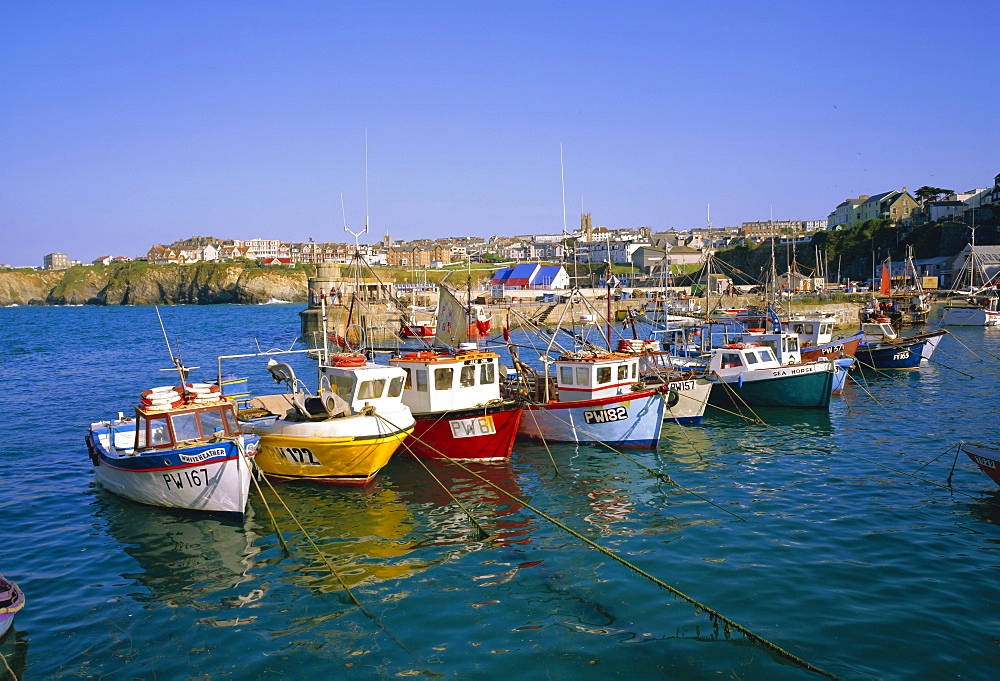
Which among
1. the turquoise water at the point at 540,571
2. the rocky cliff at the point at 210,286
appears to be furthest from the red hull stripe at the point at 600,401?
the rocky cliff at the point at 210,286

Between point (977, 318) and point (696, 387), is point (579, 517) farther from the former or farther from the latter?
point (977, 318)

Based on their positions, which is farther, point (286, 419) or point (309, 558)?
point (286, 419)

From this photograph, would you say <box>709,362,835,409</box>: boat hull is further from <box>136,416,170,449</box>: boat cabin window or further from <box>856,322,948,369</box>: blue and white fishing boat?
<box>136,416,170,449</box>: boat cabin window

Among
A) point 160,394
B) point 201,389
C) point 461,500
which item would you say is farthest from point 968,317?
point 160,394

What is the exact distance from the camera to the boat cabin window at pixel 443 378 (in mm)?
22312

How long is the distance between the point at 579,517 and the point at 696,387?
1264 centimetres

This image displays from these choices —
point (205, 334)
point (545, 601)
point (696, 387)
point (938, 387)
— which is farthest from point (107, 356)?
point (938, 387)

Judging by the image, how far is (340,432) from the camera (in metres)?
Answer: 18.6

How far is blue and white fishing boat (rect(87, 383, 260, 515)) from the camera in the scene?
15945 mm

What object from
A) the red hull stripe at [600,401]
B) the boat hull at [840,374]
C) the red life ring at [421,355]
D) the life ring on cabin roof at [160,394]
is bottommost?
the boat hull at [840,374]

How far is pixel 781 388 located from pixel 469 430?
16.7 meters

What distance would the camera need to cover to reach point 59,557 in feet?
49.4

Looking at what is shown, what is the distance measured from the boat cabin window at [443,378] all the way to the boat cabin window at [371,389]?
7.72 feet

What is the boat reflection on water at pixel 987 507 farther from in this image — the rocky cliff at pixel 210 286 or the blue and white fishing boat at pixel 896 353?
the rocky cliff at pixel 210 286
